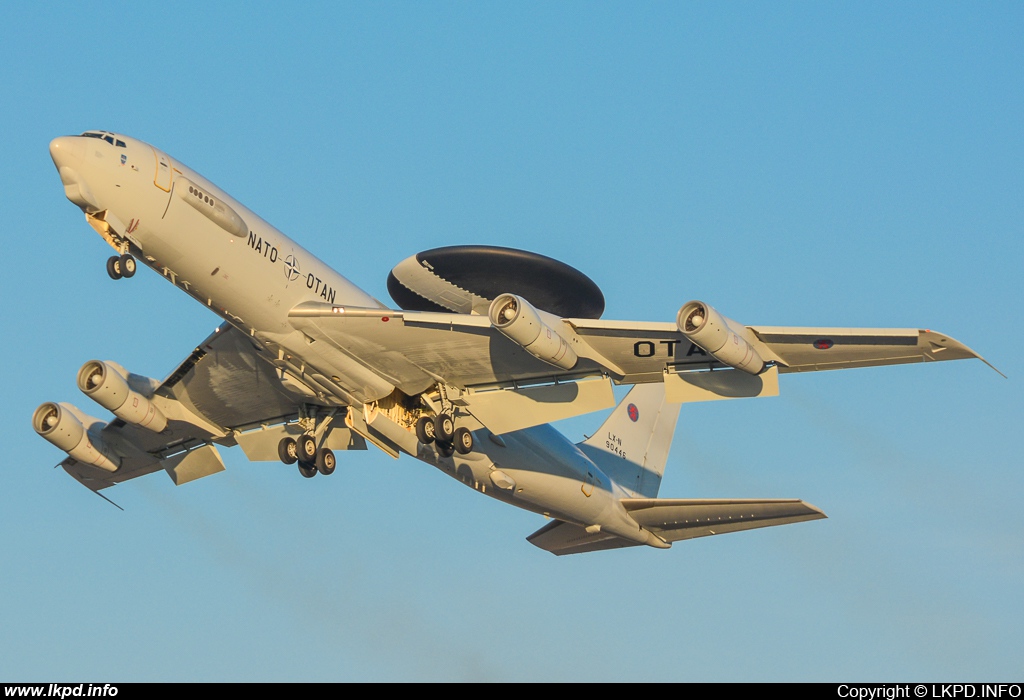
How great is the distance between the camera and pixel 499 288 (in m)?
36.0

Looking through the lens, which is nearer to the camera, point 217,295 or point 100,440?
point 217,295

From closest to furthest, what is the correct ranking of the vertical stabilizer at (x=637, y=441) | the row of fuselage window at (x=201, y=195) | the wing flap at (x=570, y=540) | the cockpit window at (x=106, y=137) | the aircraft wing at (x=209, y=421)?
the cockpit window at (x=106, y=137) < the row of fuselage window at (x=201, y=195) < the aircraft wing at (x=209, y=421) < the wing flap at (x=570, y=540) < the vertical stabilizer at (x=637, y=441)

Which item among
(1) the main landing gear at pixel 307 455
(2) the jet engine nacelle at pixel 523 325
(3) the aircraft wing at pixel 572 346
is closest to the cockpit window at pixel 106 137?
(3) the aircraft wing at pixel 572 346

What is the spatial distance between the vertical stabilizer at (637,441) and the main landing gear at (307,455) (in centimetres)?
1102

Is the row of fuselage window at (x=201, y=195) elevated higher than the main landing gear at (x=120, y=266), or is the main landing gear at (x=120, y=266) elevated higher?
the row of fuselage window at (x=201, y=195)

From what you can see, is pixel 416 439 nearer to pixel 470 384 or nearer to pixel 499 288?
pixel 470 384

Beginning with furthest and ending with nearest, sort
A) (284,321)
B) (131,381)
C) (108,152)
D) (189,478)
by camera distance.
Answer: (189,478), (131,381), (284,321), (108,152)

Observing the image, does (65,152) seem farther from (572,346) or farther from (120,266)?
(572,346)

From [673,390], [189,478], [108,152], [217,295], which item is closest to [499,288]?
[673,390]

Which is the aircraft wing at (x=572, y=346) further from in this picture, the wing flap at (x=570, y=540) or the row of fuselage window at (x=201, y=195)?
the wing flap at (x=570, y=540)

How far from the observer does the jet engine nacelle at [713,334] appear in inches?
1190

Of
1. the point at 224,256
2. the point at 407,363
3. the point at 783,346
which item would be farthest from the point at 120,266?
the point at 783,346

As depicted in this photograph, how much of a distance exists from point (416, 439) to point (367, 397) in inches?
78.8

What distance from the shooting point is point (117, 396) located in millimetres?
38062
